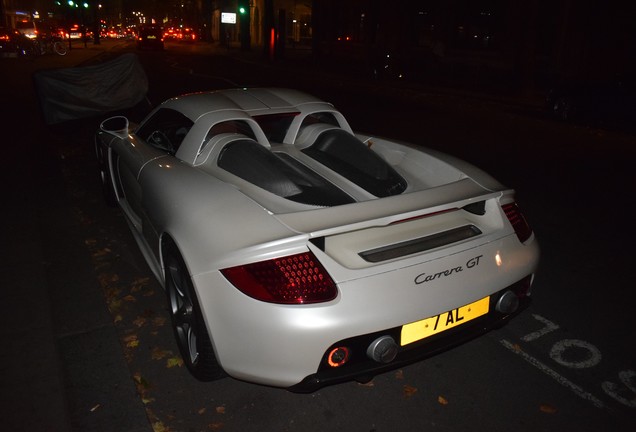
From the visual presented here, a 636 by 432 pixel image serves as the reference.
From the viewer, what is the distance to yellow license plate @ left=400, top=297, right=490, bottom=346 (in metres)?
2.39

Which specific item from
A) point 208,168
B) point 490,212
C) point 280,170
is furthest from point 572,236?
point 208,168

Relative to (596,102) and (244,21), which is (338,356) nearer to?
(596,102)

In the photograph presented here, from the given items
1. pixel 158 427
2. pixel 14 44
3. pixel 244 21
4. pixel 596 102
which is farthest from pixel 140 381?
pixel 244 21

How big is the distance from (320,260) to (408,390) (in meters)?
1.11

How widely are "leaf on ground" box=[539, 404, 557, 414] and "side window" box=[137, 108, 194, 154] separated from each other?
9.98 ft

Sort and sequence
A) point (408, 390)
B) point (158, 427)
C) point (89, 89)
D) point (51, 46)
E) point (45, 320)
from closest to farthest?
1. point (158, 427)
2. point (408, 390)
3. point (45, 320)
4. point (89, 89)
5. point (51, 46)

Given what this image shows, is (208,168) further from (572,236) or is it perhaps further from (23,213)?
(572,236)

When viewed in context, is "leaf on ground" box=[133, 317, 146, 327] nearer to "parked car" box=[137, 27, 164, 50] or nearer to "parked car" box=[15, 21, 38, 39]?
"parked car" box=[15, 21, 38, 39]

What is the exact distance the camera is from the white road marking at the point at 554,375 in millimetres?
2824

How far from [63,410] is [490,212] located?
2.55 metres

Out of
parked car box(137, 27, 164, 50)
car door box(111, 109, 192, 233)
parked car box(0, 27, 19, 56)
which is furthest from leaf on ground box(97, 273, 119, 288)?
parked car box(137, 27, 164, 50)

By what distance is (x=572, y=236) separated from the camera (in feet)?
17.1

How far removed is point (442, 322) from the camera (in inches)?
→ 97.7

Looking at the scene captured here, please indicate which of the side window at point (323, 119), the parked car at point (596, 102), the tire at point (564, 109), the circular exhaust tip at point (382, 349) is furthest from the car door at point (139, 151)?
the tire at point (564, 109)
